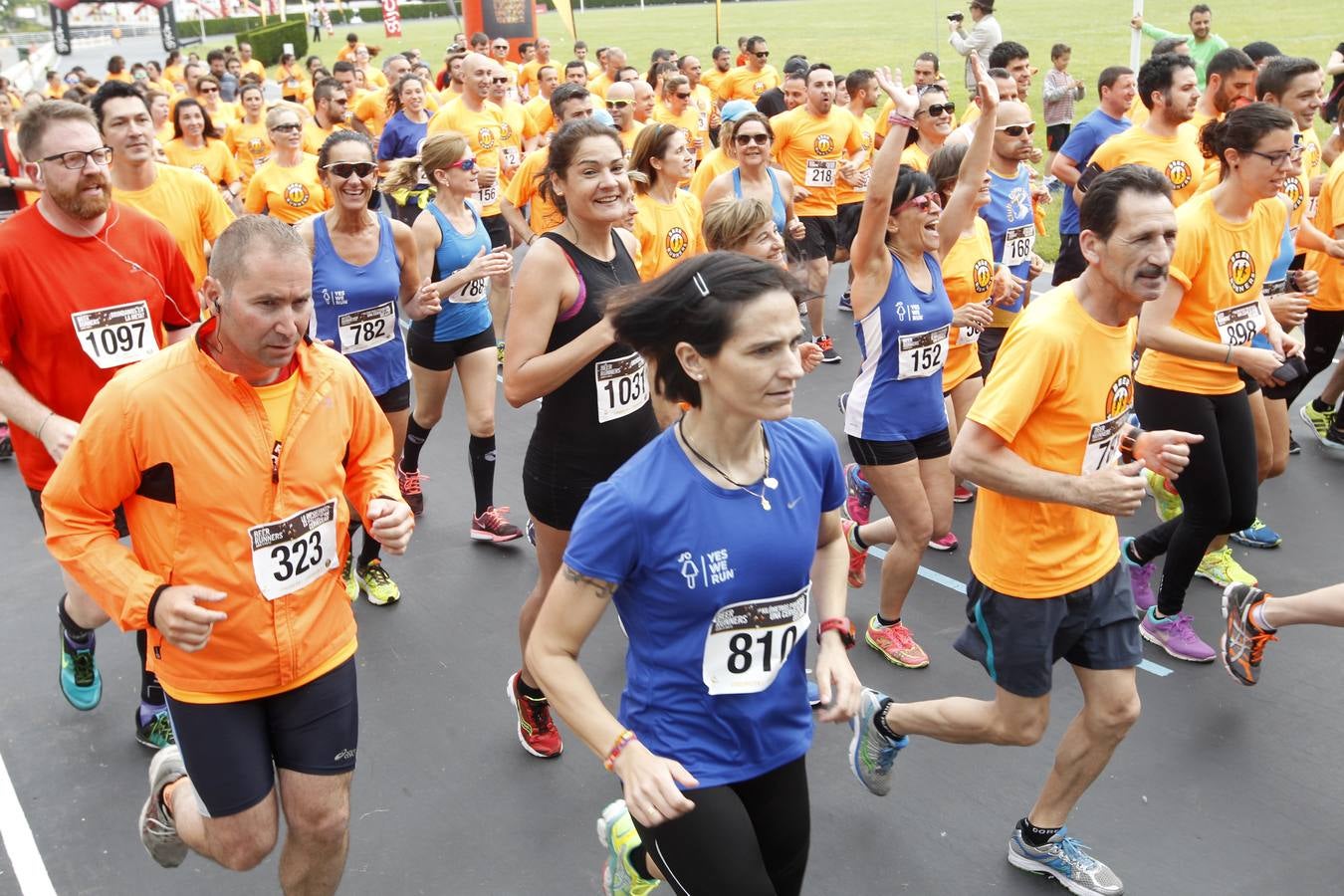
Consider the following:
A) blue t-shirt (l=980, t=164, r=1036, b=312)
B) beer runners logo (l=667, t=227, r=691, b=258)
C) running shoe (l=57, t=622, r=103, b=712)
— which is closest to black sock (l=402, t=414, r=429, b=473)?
beer runners logo (l=667, t=227, r=691, b=258)

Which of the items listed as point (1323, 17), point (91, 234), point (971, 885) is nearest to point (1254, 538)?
point (971, 885)

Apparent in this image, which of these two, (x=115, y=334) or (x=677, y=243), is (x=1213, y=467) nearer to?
(x=677, y=243)

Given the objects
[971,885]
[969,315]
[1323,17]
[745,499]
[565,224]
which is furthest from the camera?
[1323,17]

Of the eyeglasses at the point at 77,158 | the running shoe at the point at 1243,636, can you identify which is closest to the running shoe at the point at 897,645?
the running shoe at the point at 1243,636

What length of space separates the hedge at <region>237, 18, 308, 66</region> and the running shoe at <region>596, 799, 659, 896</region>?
48547 millimetres

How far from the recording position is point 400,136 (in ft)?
41.0

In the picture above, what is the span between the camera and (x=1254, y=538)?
20.7ft

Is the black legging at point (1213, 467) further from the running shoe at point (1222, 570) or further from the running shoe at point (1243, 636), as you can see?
the running shoe at point (1222, 570)

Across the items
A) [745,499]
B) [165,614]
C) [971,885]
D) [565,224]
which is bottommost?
[971,885]

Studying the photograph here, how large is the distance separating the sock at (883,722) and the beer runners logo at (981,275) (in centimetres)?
272

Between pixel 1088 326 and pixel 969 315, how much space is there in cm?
209

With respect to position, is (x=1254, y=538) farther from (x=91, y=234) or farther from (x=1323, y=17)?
(x=1323, y=17)

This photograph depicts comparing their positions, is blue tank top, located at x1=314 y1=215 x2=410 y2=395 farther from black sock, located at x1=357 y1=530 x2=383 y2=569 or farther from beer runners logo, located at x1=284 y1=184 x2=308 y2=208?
beer runners logo, located at x1=284 y1=184 x2=308 y2=208

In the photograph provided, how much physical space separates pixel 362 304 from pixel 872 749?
3152mm
